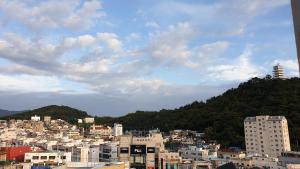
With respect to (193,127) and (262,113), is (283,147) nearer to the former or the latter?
(262,113)

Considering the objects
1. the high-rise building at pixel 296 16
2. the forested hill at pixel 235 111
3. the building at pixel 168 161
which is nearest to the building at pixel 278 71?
the forested hill at pixel 235 111

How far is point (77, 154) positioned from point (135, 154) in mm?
7061

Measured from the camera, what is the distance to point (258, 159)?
83.5 ft

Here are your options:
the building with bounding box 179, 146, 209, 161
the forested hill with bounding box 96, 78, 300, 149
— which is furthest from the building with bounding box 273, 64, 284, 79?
the building with bounding box 179, 146, 209, 161

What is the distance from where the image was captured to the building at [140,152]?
24.3 m

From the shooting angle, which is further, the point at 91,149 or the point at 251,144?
the point at 251,144

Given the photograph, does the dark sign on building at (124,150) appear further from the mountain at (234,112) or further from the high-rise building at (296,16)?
the high-rise building at (296,16)

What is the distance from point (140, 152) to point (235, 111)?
23.8 m

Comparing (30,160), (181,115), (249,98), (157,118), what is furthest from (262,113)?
(30,160)

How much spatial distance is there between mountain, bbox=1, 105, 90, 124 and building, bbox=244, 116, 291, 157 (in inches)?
2180

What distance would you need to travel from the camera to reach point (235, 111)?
4475 centimetres

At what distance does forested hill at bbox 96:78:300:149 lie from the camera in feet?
125

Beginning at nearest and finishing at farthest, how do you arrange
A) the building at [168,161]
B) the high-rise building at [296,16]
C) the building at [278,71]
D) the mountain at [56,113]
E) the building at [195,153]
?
the high-rise building at [296,16] → the building at [168,161] → the building at [195,153] → the building at [278,71] → the mountain at [56,113]

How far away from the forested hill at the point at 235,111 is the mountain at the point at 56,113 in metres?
29.0
